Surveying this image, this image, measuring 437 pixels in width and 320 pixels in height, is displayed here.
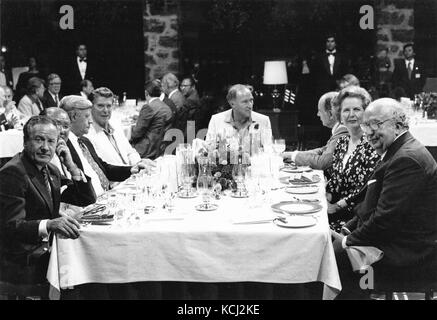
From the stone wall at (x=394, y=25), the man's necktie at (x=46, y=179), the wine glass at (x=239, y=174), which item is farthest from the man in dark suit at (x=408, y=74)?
the man's necktie at (x=46, y=179)

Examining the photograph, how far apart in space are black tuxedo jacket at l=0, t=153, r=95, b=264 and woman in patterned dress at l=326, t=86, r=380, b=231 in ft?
6.01

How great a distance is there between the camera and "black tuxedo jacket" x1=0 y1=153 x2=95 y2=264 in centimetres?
280

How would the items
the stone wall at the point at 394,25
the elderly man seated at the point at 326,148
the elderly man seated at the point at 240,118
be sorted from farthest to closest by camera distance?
1. the stone wall at the point at 394,25
2. the elderly man seated at the point at 240,118
3. the elderly man seated at the point at 326,148

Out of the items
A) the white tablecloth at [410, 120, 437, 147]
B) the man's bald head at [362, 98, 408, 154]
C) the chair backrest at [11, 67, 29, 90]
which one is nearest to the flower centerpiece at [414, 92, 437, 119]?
the white tablecloth at [410, 120, 437, 147]

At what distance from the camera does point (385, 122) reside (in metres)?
2.99

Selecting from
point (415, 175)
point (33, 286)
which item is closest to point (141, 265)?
point (33, 286)

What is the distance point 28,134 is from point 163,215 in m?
0.84

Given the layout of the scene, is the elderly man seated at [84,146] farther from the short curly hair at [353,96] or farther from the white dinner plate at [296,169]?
the short curly hair at [353,96]

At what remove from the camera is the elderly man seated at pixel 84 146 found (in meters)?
3.94

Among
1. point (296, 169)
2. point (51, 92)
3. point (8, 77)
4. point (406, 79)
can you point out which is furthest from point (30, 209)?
point (8, 77)

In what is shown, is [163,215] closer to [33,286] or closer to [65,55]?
[33,286]

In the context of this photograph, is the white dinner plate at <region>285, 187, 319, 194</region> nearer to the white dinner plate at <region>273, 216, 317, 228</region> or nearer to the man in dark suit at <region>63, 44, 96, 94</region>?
the white dinner plate at <region>273, 216, 317, 228</region>
